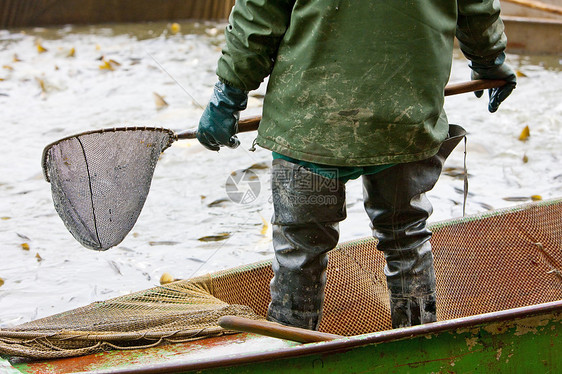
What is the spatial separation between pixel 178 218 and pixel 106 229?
1717mm

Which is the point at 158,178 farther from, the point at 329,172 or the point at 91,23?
the point at 91,23

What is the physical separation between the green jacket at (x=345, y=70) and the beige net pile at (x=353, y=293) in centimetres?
70

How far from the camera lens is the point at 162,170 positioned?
4609 millimetres

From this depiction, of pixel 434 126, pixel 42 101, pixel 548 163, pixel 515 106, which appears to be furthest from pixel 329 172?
pixel 42 101

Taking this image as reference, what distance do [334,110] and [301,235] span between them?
1.23 ft

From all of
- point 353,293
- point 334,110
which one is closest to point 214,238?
point 353,293

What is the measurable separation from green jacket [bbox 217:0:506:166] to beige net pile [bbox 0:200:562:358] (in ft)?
2.29

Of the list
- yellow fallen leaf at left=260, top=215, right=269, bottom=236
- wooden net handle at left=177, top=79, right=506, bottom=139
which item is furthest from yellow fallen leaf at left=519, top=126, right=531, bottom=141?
wooden net handle at left=177, top=79, right=506, bottom=139

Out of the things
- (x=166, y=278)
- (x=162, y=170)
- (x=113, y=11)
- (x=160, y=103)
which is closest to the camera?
(x=166, y=278)

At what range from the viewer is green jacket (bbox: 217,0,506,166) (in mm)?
1866

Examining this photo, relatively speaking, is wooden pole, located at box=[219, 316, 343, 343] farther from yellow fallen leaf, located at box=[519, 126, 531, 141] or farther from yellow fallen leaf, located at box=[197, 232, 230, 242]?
yellow fallen leaf, located at box=[519, 126, 531, 141]

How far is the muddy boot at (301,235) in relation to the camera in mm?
2014

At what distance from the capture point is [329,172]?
6.56 ft

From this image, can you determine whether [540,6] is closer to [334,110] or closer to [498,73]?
[498,73]
